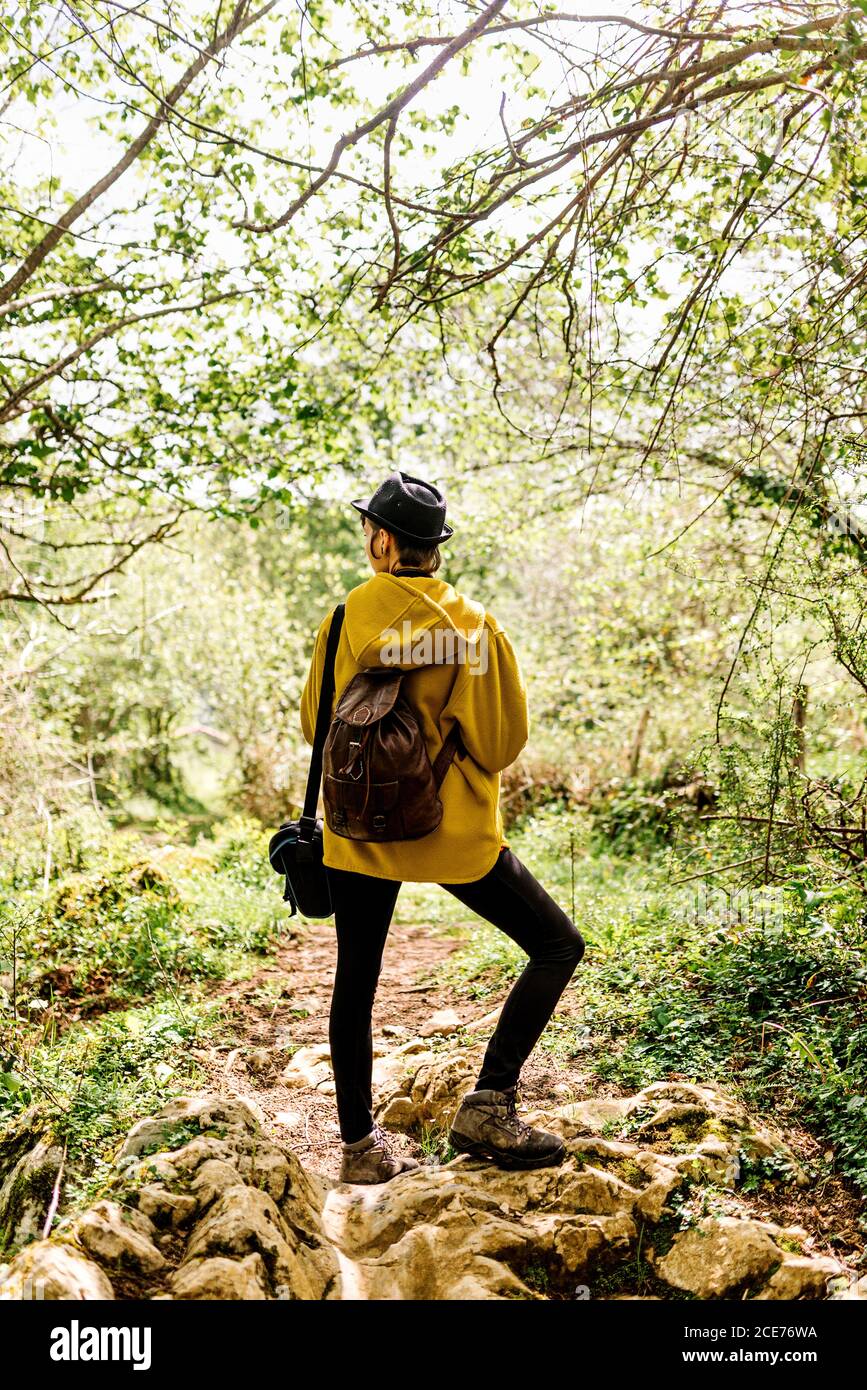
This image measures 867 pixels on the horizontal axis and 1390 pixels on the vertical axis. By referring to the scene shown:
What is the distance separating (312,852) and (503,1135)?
3.36 ft

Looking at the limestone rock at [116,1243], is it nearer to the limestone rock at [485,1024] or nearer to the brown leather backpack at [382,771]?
the brown leather backpack at [382,771]

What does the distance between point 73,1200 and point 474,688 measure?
194cm

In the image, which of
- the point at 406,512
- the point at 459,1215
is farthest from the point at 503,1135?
the point at 406,512

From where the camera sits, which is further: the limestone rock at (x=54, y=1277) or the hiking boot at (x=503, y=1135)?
the hiking boot at (x=503, y=1135)

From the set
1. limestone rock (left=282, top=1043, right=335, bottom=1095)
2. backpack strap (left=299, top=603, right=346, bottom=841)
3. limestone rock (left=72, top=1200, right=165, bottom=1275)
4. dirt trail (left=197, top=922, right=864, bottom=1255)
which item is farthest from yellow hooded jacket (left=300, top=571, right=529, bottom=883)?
limestone rock (left=282, top=1043, right=335, bottom=1095)

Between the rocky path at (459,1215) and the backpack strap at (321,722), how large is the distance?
90cm

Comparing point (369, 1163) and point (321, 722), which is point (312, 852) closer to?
point (321, 722)

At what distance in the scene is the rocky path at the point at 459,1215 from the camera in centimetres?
227

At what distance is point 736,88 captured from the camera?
3045mm

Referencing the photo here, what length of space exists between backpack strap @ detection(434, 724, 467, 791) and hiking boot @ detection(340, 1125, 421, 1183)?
1251 mm

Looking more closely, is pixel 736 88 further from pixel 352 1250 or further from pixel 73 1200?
pixel 73 1200

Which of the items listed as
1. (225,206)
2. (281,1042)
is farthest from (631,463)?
(281,1042)

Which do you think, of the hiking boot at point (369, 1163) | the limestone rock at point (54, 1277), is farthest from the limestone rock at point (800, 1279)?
the limestone rock at point (54, 1277)

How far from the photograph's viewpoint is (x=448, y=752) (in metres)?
2.73
